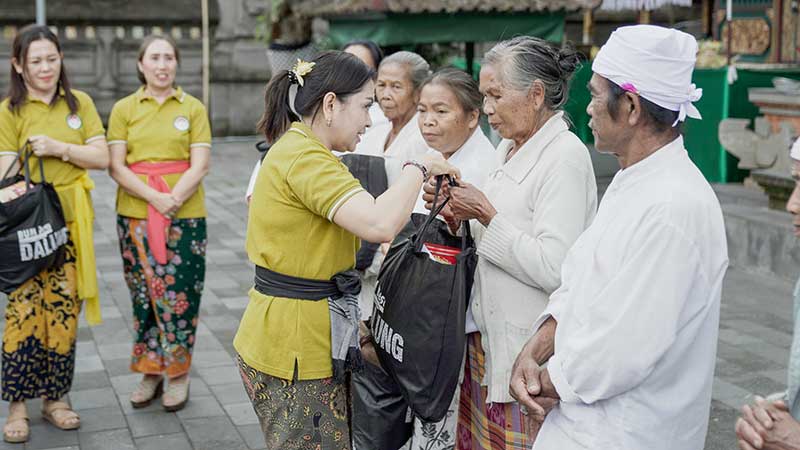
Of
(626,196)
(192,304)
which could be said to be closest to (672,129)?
(626,196)

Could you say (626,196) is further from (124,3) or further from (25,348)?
(124,3)

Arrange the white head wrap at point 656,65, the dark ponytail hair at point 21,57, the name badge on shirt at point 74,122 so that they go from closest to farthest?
1. the white head wrap at point 656,65
2. the dark ponytail hair at point 21,57
3. the name badge on shirt at point 74,122

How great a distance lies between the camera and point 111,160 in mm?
4914

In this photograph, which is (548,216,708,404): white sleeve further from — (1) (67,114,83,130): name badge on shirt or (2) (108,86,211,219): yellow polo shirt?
(1) (67,114,83,130): name badge on shirt

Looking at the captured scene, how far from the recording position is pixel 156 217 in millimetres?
4887

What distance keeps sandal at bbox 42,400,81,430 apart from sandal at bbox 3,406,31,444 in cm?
12

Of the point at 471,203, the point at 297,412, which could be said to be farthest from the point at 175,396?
the point at 471,203

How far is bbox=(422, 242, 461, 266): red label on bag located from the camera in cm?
311

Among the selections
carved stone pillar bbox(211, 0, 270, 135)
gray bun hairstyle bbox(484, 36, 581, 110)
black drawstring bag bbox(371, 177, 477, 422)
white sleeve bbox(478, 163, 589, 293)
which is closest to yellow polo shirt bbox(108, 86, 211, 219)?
black drawstring bag bbox(371, 177, 477, 422)

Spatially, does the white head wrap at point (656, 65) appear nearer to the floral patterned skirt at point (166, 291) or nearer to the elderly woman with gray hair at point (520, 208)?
the elderly woman with gray hair at point (520, 208)

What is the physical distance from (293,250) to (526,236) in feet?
2.28

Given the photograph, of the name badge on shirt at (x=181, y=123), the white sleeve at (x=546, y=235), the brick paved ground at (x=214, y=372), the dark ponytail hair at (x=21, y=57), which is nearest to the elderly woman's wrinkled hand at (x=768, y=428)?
the white sleeve at (x=546, y=235)

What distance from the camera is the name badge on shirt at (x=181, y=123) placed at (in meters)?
4.95

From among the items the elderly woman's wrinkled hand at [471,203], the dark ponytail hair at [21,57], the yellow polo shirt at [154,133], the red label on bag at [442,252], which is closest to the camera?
the elderly woman's wrinkled hand at [471,203]
